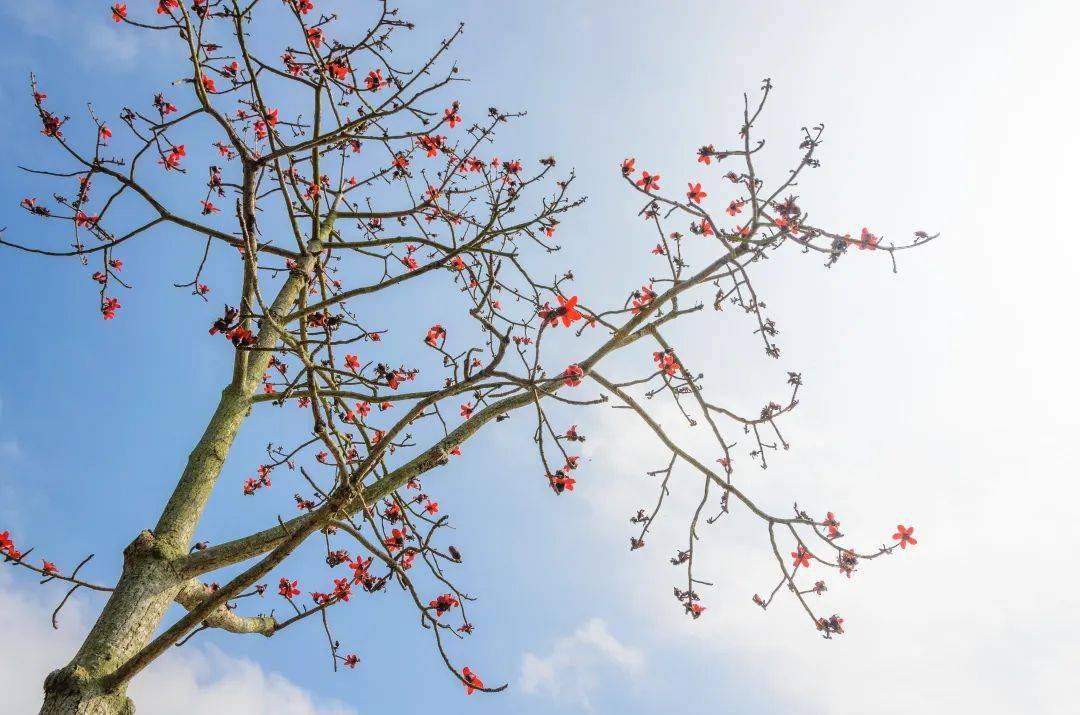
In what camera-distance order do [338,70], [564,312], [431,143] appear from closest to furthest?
[564,312] → [338,70] → [431,143]

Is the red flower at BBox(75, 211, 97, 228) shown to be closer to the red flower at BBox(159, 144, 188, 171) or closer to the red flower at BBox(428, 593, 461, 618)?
the red flower at BBox(159, 144, 188, 171)

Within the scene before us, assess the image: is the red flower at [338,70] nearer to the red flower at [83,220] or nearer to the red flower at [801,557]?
the red flower at [83,220]

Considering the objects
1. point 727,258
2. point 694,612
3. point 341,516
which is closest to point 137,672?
point 341,516

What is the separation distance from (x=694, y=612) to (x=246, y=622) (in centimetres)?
270

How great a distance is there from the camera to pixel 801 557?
3645 mm

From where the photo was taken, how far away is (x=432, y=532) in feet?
8.33

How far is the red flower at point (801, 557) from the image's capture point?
353 cm

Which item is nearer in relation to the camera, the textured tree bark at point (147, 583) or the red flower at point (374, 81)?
the textured tree bark at point (147, 583)

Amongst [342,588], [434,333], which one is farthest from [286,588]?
[434,333]

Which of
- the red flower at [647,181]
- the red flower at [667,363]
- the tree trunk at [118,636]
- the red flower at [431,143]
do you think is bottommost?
the tree trunk at [118,636]

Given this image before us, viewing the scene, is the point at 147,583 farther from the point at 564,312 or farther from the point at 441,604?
the point at 564,312

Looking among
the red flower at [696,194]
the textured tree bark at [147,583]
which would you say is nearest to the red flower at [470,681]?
the textured tree bark at [147,583]

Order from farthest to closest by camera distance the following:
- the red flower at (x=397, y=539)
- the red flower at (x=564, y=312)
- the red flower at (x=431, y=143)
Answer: the red flower at (x=431, y=143) → the red flower at (x=397, y=539) → the red flower at (x=564, y=312)

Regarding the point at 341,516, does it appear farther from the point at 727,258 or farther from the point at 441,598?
the point at 727,258
